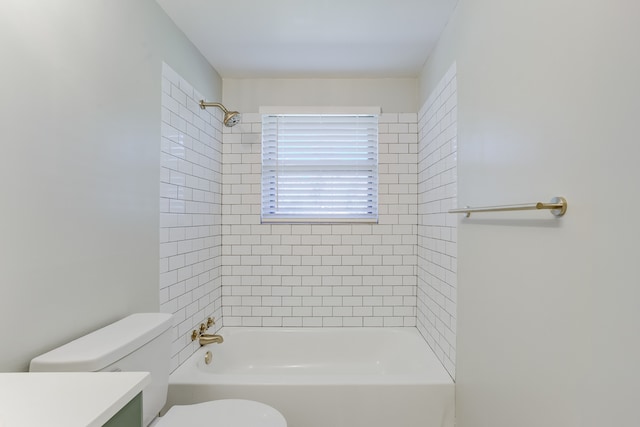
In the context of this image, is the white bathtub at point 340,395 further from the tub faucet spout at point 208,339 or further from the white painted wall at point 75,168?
the white painted wall at point 75,168

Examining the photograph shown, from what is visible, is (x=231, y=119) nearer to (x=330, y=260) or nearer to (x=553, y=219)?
(x=330, y=260)

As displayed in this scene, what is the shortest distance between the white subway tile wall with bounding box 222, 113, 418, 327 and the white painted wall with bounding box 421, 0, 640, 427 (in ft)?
3.75

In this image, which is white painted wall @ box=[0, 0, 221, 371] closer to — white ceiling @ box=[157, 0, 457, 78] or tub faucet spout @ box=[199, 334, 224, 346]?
white ceiling @ box=[157, 0, 457, 78]

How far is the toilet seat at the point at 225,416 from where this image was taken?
1.46m

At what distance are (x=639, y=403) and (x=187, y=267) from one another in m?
2.09

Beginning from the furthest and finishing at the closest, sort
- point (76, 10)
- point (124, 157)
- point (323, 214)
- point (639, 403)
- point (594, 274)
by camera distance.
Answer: point (323, 214) → point (124, 157) → point (76, 10) → point (594, 274) → point (639, 403)

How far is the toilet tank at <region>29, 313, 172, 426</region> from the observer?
108 cm

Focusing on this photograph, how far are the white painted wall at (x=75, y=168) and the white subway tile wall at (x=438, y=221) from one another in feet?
5.17

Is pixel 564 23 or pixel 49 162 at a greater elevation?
pixel 564 23

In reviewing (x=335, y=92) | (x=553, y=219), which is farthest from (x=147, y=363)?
(x=335, y=92)

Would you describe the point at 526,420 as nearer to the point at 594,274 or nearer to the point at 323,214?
the point at 594,274

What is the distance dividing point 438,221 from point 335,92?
1.36 meters

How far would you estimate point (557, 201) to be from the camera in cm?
97

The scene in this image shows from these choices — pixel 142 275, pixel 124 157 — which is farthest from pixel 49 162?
pixel 142 275
